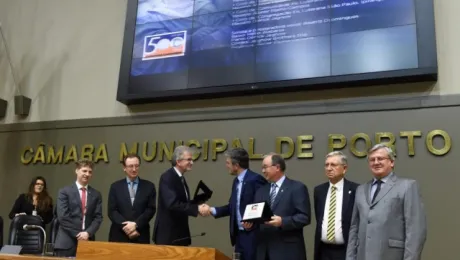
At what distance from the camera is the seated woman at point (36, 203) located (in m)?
5.59

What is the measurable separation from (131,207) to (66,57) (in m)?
3.60

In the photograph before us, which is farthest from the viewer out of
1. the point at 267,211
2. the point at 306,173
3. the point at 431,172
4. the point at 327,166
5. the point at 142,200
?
the point at 306,173

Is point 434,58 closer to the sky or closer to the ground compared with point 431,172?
closer to the sky

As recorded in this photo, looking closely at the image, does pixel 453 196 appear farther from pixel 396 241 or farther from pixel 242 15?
pixel 242 15

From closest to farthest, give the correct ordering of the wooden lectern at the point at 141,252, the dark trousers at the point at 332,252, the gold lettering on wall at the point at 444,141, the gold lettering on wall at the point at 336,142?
the wooden lectern at the point at 141,252 < the dark trousers at the point at 332,252 < the gold lettering on wall at the point at 444,141 < the gold lettering on wall at the point at 336,142

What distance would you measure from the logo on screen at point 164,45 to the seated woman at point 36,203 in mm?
2004

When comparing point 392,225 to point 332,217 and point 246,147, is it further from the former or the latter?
point 246,147

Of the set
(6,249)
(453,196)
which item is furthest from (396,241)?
(6,249)

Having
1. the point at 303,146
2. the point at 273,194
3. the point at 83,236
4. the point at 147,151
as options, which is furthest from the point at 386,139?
the point at 83,236

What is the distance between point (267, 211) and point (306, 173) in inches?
77.7

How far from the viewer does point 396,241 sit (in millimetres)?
3014

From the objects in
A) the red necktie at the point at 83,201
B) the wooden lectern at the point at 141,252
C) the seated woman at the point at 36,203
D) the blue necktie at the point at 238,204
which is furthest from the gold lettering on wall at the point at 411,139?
the seated woman at the point at 36,203

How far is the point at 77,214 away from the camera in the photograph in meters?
4.32

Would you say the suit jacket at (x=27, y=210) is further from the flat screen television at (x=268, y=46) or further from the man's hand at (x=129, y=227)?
the man's hand at (x=129, y=227)
